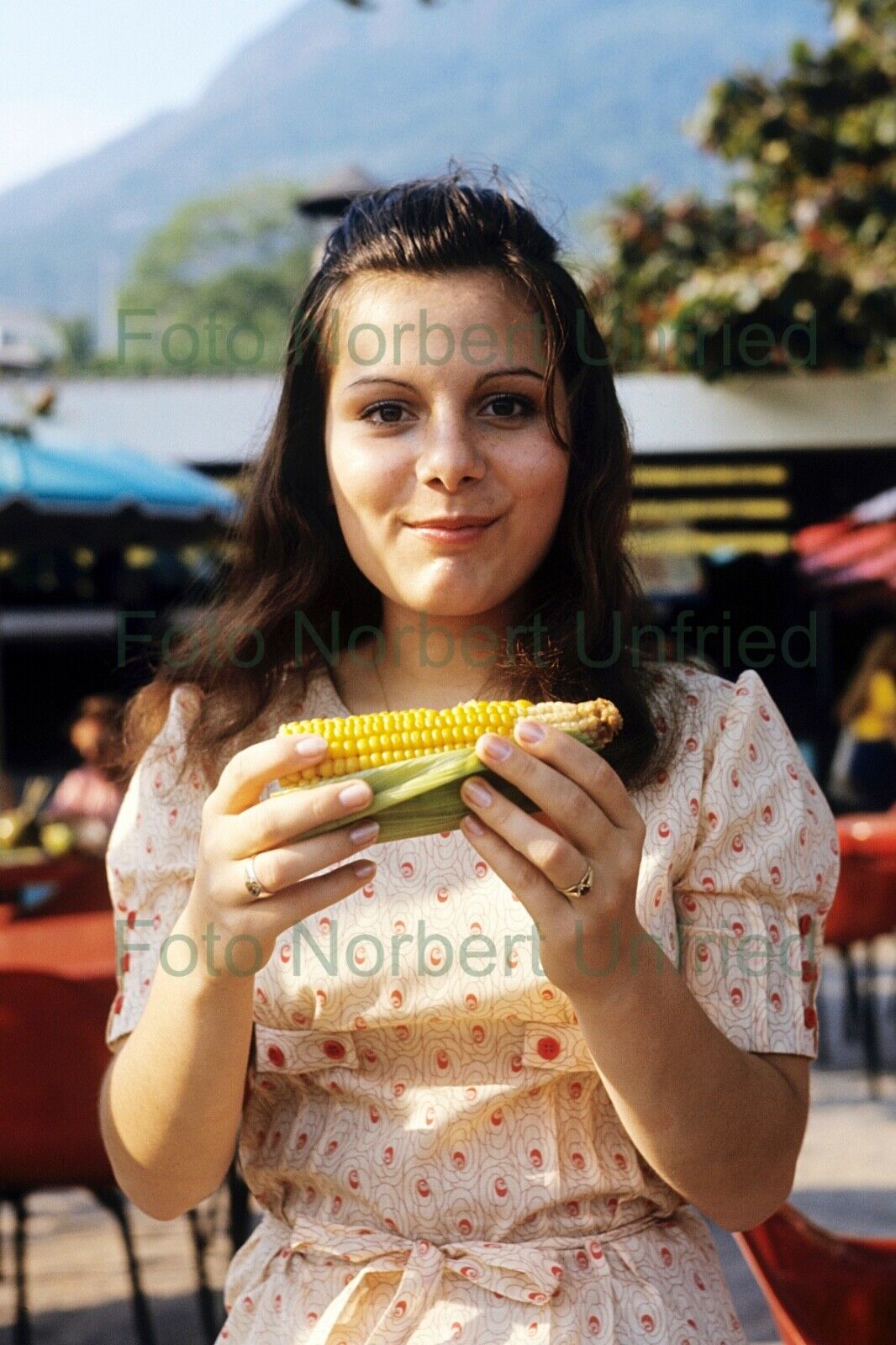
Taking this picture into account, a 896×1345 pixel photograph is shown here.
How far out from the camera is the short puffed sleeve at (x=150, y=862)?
1767 mm

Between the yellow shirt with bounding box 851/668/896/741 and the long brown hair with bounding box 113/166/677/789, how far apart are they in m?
8.23

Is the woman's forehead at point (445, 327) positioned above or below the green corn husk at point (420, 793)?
above

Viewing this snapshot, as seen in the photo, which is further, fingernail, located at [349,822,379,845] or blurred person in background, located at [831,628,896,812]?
blurred person in background, located at [831,628,896,812]

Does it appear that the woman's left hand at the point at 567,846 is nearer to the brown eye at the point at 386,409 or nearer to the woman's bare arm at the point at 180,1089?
the woman's bare arm at the point at 180,1089

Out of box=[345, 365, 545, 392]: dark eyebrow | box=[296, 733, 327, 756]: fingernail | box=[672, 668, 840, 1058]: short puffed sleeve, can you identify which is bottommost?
box=[672, 668, 840, 1058]: short puffed sleeve

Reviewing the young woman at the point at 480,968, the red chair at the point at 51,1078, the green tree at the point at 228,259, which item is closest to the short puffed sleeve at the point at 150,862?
the young woman at the point at 480,968

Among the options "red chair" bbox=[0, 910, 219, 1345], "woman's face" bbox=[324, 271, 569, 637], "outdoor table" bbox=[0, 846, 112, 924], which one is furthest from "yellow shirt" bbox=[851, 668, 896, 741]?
"woman's face" bbox=[324, 271, 569, 637]

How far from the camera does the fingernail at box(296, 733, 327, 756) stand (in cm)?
135

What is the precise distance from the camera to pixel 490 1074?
1.66 meters

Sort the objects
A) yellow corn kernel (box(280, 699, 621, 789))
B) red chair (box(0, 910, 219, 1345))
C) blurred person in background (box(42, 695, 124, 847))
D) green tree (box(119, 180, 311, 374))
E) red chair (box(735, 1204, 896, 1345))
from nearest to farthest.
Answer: yellow corn kernel (box(280, 699, 621, 789)) < red chair (box(735, 1204, 896, 1345)) < red chair (box(0, 910, 219, 1345)) < blurred person in background (box(42, 695, 124, 847)) < green tree (box(119, 180, 311, 374))

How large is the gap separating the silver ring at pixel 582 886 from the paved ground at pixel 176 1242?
349cm

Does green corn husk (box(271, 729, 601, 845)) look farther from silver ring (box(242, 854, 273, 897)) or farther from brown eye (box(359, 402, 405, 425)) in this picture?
brown eye (box(359, 402, 405, 425))

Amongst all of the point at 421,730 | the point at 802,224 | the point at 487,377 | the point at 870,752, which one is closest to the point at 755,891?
the point at 421,730

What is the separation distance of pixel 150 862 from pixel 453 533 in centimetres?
59
